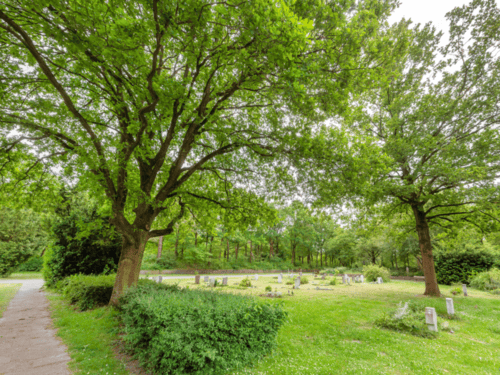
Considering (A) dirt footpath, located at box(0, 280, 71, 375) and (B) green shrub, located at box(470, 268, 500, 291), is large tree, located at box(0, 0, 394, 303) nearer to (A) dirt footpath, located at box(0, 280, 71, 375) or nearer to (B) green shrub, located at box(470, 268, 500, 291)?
(A) dirt footpath, located at box(0, 280, 71, 375)

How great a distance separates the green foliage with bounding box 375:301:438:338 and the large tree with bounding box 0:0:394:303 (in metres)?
7.13

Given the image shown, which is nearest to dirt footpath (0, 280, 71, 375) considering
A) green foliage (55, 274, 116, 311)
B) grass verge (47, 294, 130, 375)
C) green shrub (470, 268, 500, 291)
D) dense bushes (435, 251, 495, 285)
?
grass verge (47, 294, 130, 375)

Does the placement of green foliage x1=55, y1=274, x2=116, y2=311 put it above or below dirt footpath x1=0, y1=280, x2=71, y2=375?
above

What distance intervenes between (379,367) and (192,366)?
4211 mm

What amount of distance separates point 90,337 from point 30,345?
130 centimetres

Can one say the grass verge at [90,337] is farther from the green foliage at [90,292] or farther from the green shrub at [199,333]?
the green shrub at [199,333]

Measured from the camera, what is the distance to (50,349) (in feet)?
17.5

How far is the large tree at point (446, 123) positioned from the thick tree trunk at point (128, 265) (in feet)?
31.6

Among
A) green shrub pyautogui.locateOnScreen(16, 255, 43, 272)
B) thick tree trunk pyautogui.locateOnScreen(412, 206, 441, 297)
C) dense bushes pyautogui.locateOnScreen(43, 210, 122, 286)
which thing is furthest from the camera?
green shrub pyautogui.locateOnScreen(16, 255, 43, 272)

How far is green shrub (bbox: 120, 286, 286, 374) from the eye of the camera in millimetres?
4043

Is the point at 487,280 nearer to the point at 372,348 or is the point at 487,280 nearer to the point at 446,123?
the point at 446,123

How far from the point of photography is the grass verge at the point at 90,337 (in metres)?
4.56

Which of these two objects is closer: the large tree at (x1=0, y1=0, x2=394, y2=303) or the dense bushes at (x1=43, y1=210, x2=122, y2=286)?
the large tree at (x1=0, y1=0, x2=394, y2=303)

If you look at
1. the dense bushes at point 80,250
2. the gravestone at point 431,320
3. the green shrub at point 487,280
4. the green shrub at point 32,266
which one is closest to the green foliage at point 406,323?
the gravestone at point 431,320
